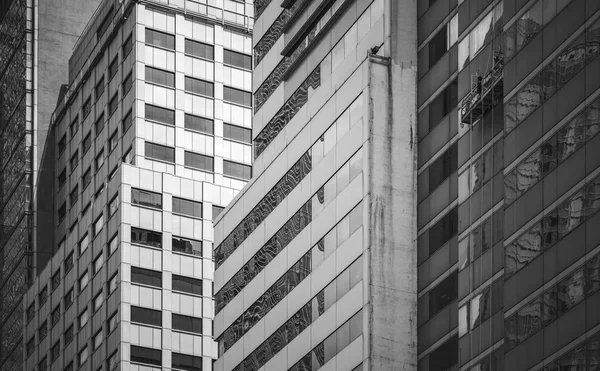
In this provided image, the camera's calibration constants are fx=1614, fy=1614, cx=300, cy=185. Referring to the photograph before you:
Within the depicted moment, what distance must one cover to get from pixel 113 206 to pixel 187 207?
564 cm

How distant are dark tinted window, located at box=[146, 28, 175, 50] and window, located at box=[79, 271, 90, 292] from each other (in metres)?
18.6

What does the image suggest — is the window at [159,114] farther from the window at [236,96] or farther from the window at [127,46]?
the window at [127,46]

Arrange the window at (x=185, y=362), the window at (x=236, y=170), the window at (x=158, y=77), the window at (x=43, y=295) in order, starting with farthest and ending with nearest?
the window at (x=43, y=295), the window at (x=236, y=170), the window at (x=158, y=77), the window at (x=185, y=362)

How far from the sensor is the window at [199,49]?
125 m

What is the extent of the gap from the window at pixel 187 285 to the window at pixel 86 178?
14.8 metres

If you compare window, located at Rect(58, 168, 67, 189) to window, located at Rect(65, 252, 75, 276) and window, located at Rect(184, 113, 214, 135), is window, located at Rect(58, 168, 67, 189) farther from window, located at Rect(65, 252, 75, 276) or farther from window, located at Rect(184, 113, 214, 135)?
window, located at Rect(184, 113, 214, 135)

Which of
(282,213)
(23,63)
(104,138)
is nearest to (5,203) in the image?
(23,63)

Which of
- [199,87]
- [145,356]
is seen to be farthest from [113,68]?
[145,356]

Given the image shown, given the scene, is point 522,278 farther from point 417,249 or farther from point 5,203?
point 5,203

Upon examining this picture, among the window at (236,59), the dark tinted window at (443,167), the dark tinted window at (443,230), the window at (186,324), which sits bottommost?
the dark tinted window at (443,230)

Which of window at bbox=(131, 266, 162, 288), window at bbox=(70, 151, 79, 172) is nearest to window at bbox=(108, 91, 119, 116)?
window at bbox=(70, 151, 79, 172)

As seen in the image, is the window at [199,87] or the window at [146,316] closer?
the window at [146,316]

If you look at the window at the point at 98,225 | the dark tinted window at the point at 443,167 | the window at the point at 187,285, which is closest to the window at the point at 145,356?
the window at the point at 187,285

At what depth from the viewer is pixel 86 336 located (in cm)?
12344
